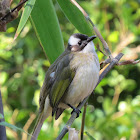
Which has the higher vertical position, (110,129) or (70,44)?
(70,44)

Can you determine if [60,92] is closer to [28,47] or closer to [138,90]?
[28,47]

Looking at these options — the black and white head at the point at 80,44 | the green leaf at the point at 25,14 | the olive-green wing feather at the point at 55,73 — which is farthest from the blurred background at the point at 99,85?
the green leaf at the point at 25,14

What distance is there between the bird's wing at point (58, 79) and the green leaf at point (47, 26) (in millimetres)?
267

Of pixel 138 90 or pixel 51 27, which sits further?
pixel 138 90

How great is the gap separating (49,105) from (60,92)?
9 cm

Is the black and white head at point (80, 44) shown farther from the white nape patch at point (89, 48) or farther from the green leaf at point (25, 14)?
the green leaf at point (25, 14)

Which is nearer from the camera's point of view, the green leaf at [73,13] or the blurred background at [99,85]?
the green leaf at [73,13]

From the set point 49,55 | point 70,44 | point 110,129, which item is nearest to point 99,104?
point 110,129

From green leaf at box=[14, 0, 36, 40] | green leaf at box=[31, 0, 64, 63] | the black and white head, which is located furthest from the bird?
green leaf at box=[14, 0, 36, 40]

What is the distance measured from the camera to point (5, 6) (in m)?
1.27

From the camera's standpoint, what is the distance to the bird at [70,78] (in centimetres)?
169

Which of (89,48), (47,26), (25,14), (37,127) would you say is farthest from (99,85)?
(25,14)

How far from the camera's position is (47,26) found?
144cm

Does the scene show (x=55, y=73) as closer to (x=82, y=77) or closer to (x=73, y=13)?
(x=82, y=77)
